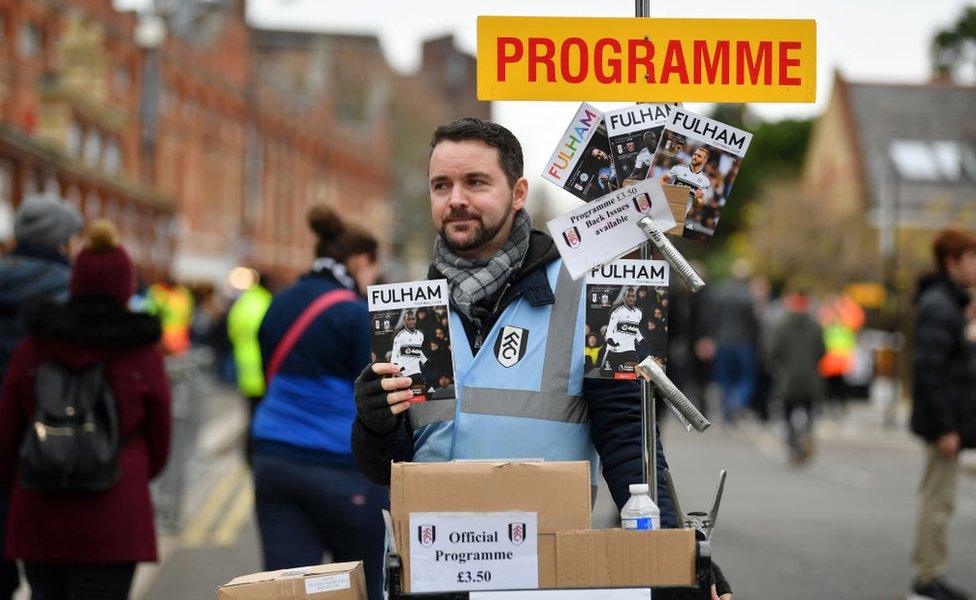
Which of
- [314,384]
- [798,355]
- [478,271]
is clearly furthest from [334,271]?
[798,355]

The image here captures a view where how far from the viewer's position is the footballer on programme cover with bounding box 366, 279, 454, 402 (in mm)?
3084

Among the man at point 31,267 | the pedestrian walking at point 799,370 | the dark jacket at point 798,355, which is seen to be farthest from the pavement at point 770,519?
the man at point 31,267

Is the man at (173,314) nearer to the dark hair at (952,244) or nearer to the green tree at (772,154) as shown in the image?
the dark hair at (952,244)

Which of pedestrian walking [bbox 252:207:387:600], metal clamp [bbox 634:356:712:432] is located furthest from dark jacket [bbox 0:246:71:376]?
metal clamp [bbox 634:356:712:432]

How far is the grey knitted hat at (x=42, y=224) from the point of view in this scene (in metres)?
5.64

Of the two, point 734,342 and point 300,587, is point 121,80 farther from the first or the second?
point 300,587

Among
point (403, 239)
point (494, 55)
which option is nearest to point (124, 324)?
point (494, 55)

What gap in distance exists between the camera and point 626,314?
3131 millimetres

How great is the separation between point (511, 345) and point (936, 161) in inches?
2043

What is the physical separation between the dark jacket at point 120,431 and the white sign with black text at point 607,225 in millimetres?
2260

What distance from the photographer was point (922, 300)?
771 centimetres

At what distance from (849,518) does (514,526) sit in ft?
29.2

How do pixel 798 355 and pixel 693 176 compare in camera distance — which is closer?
pixel 693 176

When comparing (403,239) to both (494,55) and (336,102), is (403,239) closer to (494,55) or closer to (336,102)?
(336,102)
